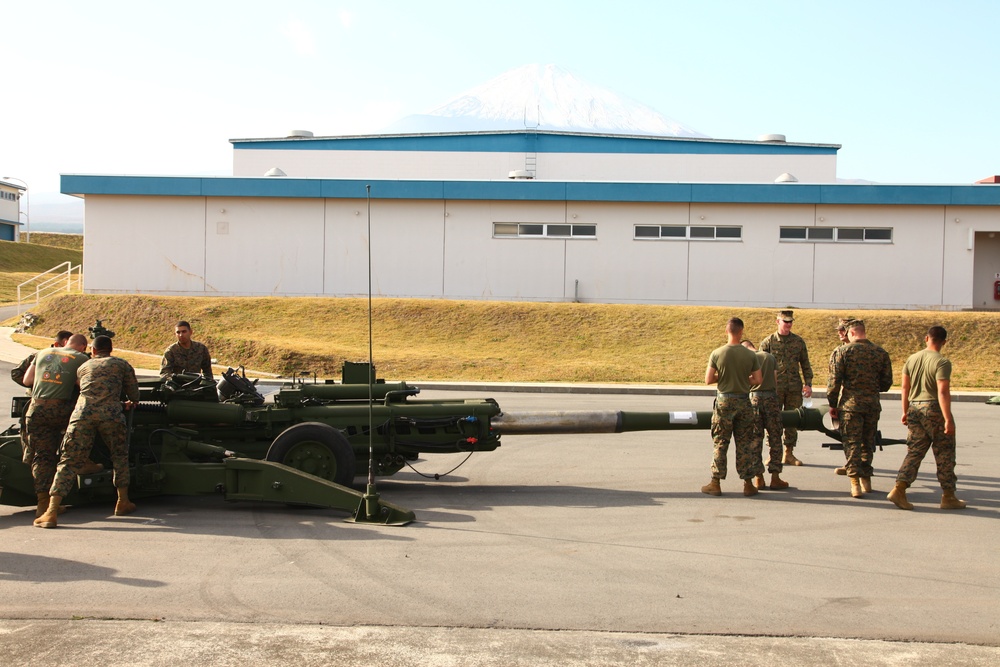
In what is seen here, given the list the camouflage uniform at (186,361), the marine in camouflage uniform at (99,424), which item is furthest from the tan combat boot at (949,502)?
the camouflage uniform at (186,361)

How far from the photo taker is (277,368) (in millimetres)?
23328

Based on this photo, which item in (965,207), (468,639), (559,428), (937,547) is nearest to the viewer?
(468,639)

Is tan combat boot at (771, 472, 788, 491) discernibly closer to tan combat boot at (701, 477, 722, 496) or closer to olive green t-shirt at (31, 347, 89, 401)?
tan combat boot at (701, 477, 722, 496)

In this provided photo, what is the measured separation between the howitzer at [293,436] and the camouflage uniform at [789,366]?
43.4 inches

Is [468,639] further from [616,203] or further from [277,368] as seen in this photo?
[616,203]

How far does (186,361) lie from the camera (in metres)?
10.7

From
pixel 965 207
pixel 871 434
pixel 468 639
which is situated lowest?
pixel 468 639

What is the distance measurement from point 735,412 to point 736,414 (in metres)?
0.02

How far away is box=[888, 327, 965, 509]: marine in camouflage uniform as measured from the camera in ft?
28.3

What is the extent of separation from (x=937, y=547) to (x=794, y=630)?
2.54 metres

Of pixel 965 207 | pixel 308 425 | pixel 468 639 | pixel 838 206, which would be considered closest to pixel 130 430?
pixel 308 425

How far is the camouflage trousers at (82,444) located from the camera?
800 centimetres

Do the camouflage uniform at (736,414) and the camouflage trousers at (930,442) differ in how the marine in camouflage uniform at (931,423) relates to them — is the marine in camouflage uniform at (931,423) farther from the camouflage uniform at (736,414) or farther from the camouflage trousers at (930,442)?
the camouflage uniform at (736,414)

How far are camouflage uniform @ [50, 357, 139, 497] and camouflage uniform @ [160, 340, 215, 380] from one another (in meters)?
2.14
